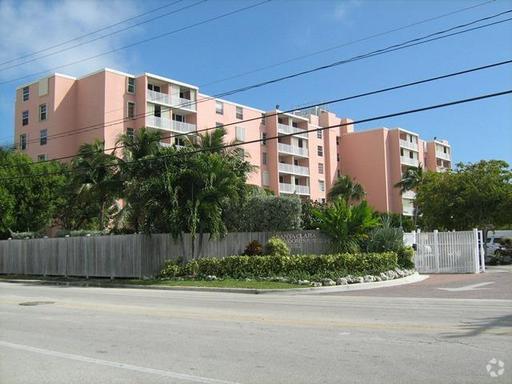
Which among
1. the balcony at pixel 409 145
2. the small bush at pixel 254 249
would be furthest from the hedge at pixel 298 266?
the balcony at pixel 409 145

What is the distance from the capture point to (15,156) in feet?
141

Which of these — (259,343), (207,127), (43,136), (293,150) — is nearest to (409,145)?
(293,150)

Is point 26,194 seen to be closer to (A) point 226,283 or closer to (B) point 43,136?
(B) point 43,136

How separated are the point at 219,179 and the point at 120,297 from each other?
8.84 metres

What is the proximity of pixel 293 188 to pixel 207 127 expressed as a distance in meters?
17.0

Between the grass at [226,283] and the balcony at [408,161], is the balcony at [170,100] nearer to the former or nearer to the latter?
the grass at [226,283]

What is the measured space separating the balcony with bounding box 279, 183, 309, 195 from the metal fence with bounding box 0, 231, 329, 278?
39.5 metres

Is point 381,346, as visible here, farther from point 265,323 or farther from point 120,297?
point 120,297

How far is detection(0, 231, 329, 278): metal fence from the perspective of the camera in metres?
26.2

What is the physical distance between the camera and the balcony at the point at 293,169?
70812 millimetres

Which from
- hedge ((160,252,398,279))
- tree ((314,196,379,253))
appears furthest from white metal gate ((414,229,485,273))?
tree ((314,196,379,253))

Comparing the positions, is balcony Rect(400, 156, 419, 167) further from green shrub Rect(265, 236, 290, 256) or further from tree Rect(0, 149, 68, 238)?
green shrub Rect(265, 236, 290, 256)

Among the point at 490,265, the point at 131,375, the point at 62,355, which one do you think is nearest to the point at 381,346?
the point at 131,375

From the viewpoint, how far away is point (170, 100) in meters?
55.9
